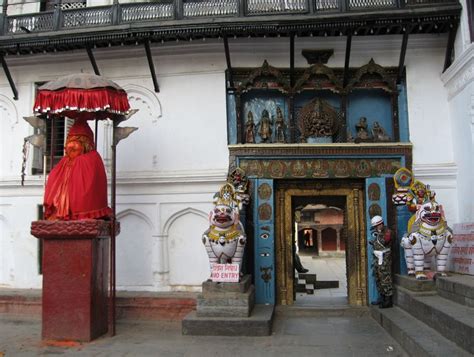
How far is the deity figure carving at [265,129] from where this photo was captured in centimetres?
967

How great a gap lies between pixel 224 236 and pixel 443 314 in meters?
3.44

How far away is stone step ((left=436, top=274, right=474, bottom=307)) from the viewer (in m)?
6.31

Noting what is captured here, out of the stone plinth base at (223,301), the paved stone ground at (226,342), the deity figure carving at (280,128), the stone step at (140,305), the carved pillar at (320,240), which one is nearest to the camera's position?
the paved stone ground at (226,342)

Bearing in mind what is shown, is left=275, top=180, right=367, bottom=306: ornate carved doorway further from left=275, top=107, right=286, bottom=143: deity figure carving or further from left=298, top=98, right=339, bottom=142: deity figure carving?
left=298, top=98, right=339, bottom=142: deity figure carving

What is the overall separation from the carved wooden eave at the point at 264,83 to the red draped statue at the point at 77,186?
3294 mm

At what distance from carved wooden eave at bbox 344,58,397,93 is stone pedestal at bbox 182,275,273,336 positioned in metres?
4.46

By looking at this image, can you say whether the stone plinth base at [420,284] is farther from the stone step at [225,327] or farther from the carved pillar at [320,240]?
the carved pillar at [320,240]

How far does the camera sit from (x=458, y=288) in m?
6.66

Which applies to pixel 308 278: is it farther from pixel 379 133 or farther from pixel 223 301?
pixel 223 301

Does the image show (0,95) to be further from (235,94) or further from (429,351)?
(429,351)

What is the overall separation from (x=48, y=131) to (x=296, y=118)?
5145mm

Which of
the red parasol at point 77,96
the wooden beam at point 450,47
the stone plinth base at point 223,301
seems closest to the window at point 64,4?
the red parasol at point 77,96

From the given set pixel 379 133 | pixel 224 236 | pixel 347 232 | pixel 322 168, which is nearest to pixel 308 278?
pixel 347 232

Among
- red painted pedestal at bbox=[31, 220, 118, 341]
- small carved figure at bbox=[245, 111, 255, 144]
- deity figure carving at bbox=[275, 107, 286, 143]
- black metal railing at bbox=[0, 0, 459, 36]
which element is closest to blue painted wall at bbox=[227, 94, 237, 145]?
small carved figure at bbox=[245, 111, 255, 144]
